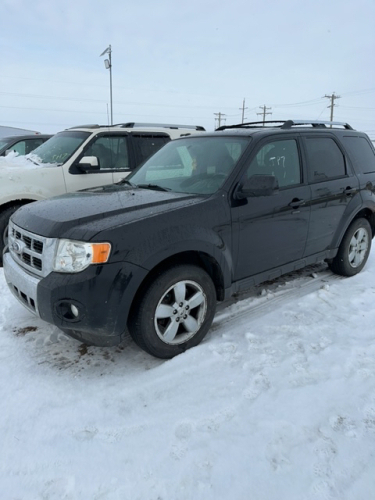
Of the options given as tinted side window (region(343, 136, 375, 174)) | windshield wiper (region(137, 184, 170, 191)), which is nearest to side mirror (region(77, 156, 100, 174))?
windshield wiper (region(137, 184, 170, 191))

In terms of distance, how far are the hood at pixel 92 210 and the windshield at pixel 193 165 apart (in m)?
0.21

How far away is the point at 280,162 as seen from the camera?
3758 mm

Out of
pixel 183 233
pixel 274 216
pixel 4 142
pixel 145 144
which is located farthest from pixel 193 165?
pixel 4 142

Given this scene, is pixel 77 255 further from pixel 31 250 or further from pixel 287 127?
pixel 287 127

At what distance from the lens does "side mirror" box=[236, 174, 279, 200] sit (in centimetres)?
319

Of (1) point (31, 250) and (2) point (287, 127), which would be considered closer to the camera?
(1) point (31, 250)

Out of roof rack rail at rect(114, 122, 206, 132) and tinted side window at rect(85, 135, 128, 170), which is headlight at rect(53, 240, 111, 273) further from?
roof rack rail at rect(114, 122, 206, 132)

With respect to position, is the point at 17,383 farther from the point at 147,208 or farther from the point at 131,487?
the point at 147,208

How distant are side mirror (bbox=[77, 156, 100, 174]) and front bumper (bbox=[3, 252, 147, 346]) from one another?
317cm

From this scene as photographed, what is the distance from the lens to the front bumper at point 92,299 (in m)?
2.52

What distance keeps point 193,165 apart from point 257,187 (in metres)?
0.77

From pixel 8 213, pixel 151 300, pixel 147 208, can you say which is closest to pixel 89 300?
pixel 151 300

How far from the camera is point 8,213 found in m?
5.12

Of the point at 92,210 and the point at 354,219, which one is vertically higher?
the point at 92,210
